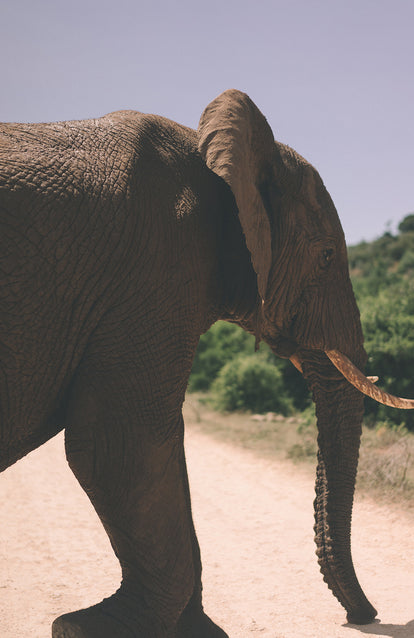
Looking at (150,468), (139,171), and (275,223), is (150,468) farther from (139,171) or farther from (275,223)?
(275,223)

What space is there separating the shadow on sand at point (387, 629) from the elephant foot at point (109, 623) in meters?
1.90

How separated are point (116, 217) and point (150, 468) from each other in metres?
1.06

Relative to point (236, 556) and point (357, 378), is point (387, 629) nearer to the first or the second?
point (357, 378)

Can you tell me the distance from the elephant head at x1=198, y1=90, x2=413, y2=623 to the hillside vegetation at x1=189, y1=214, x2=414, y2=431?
704cm

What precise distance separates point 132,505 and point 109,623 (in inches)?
20.7

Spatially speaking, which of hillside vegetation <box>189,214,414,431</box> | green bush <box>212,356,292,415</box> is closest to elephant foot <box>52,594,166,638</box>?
hillside vegetation <box>189,214,414,431</box>

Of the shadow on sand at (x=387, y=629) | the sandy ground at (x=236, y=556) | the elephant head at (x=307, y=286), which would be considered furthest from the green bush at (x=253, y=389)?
the elephant head at (x=307, y=286)

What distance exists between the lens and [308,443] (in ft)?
33.3

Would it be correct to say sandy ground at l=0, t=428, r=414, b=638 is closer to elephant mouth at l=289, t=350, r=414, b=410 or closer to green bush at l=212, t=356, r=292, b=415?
elephant mouth at l=289, t=350, r=414, b=410

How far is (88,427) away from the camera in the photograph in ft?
8.50

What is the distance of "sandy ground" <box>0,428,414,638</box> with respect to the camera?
4.54 metres

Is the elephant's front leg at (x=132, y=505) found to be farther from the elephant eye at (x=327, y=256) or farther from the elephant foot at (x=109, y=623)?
the elephant eye at (x=327, y=256)

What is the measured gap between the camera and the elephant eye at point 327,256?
366 cm

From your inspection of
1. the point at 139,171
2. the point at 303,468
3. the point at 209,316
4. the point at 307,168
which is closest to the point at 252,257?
the point at 209,316
